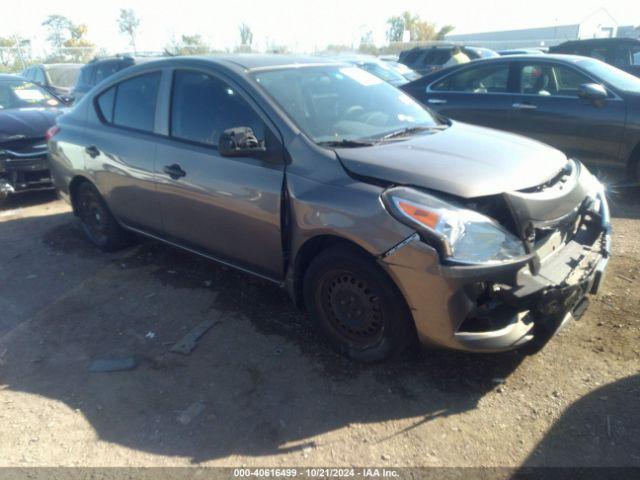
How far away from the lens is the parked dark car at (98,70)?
37.0ft

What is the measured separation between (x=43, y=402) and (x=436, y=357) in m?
2.32

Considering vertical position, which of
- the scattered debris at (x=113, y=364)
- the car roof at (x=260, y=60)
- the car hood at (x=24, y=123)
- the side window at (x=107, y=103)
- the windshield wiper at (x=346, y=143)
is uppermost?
the car roof at (x=260, y=60)

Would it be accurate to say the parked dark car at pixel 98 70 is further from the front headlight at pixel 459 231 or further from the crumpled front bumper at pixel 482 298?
the crumpled front bumper at pixel 482 298

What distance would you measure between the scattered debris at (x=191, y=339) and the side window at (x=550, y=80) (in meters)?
5.05

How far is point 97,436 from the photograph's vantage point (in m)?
2.77

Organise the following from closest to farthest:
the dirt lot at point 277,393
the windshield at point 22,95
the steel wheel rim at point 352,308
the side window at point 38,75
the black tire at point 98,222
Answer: the dirt lot at point 277,393, the steel wheel rim at point 352,308, the black tire at point 98,222, the windshield at point 22,95, the side window at point 38,75

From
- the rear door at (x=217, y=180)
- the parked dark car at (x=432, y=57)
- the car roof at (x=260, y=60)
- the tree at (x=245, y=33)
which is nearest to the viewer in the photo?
the rear door at (x=217, y=180)

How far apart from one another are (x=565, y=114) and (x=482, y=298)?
4471mm

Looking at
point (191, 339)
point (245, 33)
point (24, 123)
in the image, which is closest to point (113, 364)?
point (191, 339)

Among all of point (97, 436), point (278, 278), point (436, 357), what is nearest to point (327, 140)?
point (278, 278)

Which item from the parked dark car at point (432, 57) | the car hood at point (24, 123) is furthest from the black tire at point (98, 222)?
the parked dark car at point (432, 57)

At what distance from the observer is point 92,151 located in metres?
4.70

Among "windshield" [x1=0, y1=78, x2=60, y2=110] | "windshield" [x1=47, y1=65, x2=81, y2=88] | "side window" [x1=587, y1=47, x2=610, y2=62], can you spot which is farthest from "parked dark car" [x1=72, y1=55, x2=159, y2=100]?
"side window" [x1=587, y1=47, x2=610, y2=62]

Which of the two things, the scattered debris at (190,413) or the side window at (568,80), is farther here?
the side window at (568,80)
